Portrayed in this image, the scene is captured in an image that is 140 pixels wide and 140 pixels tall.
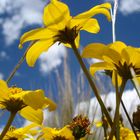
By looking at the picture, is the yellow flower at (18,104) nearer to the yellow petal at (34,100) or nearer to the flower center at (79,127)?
the yellow petal at (34,100)

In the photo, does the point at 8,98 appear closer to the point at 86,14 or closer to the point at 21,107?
the point at 21,107

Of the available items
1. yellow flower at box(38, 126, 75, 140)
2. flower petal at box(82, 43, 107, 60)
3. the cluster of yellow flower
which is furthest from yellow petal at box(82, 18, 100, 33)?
yellow flower at box(38, 126, 75, 140)

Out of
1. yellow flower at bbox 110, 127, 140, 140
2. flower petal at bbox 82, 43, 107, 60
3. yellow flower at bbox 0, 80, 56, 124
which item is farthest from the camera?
yellow flower at bbox 110, 127, 140, 140

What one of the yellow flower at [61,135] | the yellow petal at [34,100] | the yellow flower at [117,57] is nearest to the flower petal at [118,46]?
the yellow flower at [117,57]

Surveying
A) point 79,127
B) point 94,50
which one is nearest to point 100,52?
point 94,50

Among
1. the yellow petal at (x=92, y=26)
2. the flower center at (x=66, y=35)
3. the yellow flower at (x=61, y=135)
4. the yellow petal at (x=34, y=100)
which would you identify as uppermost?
the yellow flower at (x=61, y=135)

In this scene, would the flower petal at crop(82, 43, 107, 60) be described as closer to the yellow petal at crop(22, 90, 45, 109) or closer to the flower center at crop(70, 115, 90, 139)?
the yellow petal at crop(22, 90, 45, 109)
